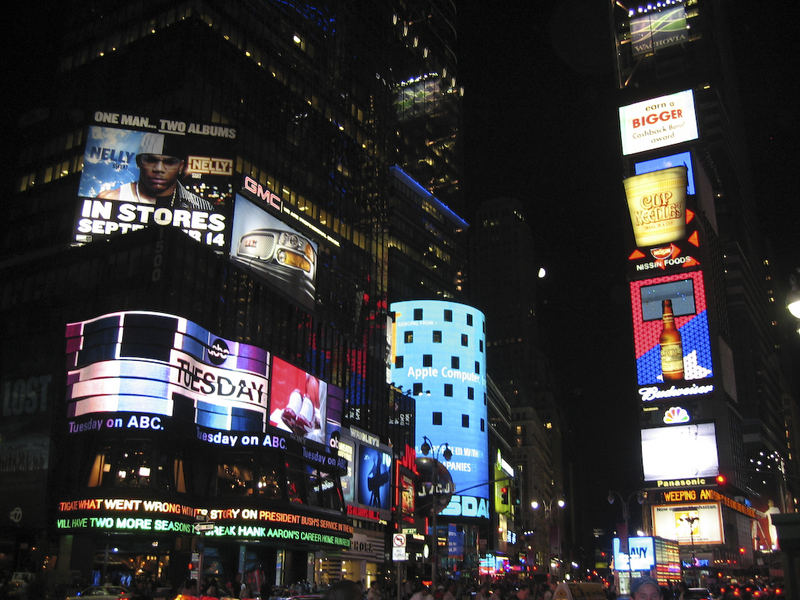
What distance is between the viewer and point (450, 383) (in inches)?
3856

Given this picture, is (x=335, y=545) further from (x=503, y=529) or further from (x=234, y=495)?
(x=503, y=529)

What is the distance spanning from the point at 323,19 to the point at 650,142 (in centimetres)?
6842

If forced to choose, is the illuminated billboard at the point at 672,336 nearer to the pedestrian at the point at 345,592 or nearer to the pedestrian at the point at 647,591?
the pedestrian at the point at 647,591

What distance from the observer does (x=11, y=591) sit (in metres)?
28.2

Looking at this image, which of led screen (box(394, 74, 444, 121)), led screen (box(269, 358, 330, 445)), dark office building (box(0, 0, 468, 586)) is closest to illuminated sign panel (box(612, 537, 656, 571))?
dark office building (box(0, 0, 468, 586))

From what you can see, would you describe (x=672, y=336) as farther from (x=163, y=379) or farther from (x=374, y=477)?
(x=163, y=379)

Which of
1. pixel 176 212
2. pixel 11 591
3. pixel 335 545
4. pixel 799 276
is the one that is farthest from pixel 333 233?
pixel 799 276

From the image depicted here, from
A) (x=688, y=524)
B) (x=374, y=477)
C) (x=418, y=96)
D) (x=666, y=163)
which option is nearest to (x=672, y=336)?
(x=688, y=524)

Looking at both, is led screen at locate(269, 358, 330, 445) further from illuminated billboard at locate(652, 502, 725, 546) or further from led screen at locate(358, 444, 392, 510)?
illuminated billboard at locate(652, 502, 725, 546)

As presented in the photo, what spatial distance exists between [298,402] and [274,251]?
1304cm

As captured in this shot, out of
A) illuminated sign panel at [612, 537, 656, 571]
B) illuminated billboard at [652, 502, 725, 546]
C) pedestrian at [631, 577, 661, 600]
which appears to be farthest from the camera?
illuminated billboard at [652, 502, 725, 546]

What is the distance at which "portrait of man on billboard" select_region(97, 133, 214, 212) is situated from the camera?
54.9 m

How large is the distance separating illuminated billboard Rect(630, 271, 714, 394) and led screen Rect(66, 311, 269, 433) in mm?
78226

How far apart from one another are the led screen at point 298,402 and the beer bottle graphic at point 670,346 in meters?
69.1
